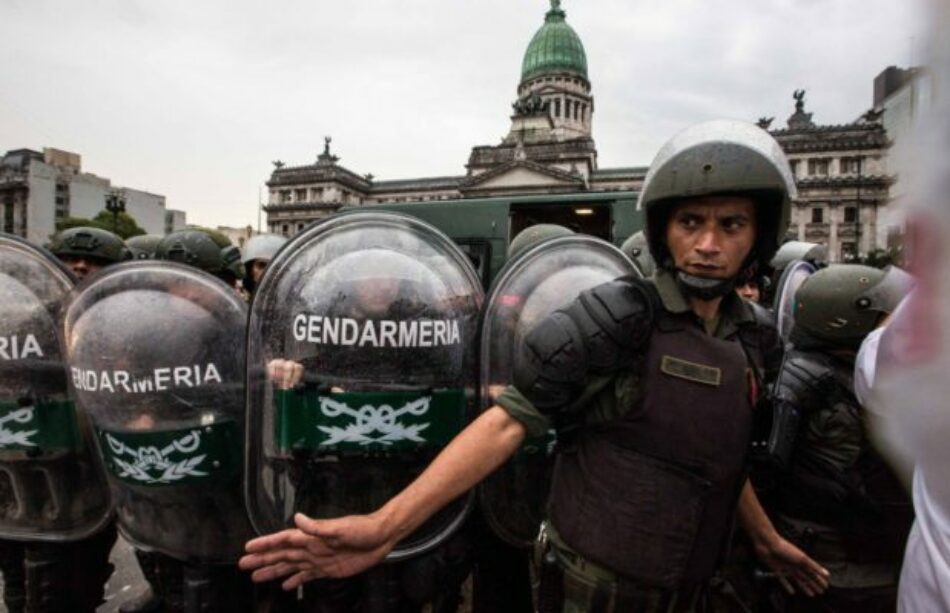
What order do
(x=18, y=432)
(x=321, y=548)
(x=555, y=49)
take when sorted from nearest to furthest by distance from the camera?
(x=321, y=548) → (x=18, y=432) → (x=555, y=49)

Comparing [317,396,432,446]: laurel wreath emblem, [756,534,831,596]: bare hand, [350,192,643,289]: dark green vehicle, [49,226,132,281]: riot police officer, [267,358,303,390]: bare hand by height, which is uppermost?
[350,192,643,289]: dark green vehicle

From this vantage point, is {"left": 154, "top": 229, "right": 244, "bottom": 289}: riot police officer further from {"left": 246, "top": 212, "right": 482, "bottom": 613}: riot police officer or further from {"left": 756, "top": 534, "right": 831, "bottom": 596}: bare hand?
{"left": 756, "top": 534, "right": 831, "bottom": 596}: bare hand

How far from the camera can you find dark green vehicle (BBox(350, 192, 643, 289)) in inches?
298

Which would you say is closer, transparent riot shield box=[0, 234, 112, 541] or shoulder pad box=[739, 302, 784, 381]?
shoulder pad box=[739, 302, 784, 381]

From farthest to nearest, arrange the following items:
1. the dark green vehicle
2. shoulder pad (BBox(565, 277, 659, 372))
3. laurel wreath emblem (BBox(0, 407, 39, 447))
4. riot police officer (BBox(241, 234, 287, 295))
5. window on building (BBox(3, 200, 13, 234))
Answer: window on building (BBox(3, 200, 13, 234))
the dark green vehicle
riot police officer (BBox(241, 234, 287, 295))
laurel wreath emblem (BBox(0, 407, 39, 447))
shoulder pad (BBox(565, 277, 659, 372))

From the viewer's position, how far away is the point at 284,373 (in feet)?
5.13

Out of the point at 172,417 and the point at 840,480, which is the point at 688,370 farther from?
the point at 172,417

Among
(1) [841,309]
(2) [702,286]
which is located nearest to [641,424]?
(2) [702,286]

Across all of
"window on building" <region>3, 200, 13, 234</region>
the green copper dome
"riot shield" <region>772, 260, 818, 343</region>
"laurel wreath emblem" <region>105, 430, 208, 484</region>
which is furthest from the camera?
"window on building" <region>3, 200, 13, 234</region>

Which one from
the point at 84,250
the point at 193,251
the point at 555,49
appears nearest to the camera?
the point at 84,250

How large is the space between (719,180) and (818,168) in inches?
2404

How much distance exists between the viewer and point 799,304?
257 cm

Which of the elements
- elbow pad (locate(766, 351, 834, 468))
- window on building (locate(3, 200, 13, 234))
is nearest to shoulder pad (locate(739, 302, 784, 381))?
elbow pad (locate(766, 351, 834, 468))

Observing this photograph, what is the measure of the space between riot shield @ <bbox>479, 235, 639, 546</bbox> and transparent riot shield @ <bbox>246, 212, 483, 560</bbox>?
0.52ft
